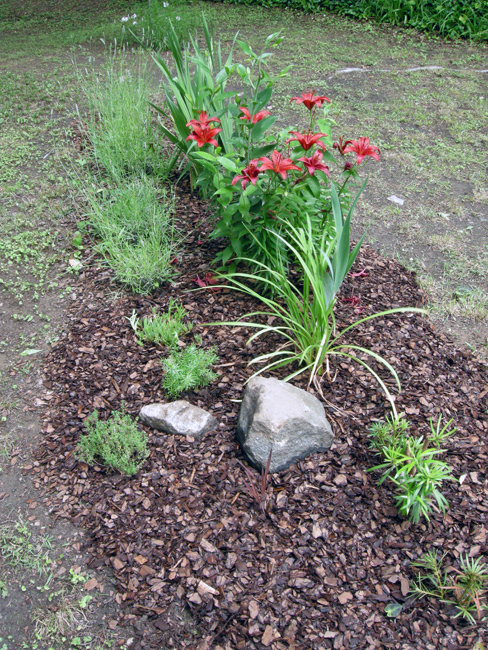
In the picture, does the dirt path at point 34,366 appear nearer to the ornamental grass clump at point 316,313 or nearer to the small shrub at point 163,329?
the small shrub at point 163,329

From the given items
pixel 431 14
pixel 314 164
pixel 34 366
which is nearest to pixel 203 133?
pixel 314 164

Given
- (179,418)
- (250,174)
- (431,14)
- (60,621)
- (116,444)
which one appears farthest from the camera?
(431,14)

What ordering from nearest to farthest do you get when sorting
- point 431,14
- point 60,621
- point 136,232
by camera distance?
point 60,621
point 136,232
point 431,14

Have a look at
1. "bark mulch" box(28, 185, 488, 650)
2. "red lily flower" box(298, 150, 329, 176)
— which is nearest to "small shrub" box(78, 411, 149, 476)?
"bark mulch" box(28, 185, 488, 650)

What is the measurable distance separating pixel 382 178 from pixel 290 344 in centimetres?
246

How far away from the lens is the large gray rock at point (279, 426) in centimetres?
227

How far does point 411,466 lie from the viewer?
2086 mm

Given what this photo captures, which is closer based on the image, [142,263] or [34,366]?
[34,366]

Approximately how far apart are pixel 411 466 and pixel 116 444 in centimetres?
131

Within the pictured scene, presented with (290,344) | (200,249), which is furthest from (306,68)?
(290,344)

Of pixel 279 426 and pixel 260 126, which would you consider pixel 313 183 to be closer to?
pixel 260 126

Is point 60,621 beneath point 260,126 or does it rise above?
beneath

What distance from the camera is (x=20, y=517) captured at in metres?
2.29

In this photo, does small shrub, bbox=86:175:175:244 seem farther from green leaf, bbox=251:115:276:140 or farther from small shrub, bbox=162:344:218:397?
small shrub, bbox=162:344:218:397
